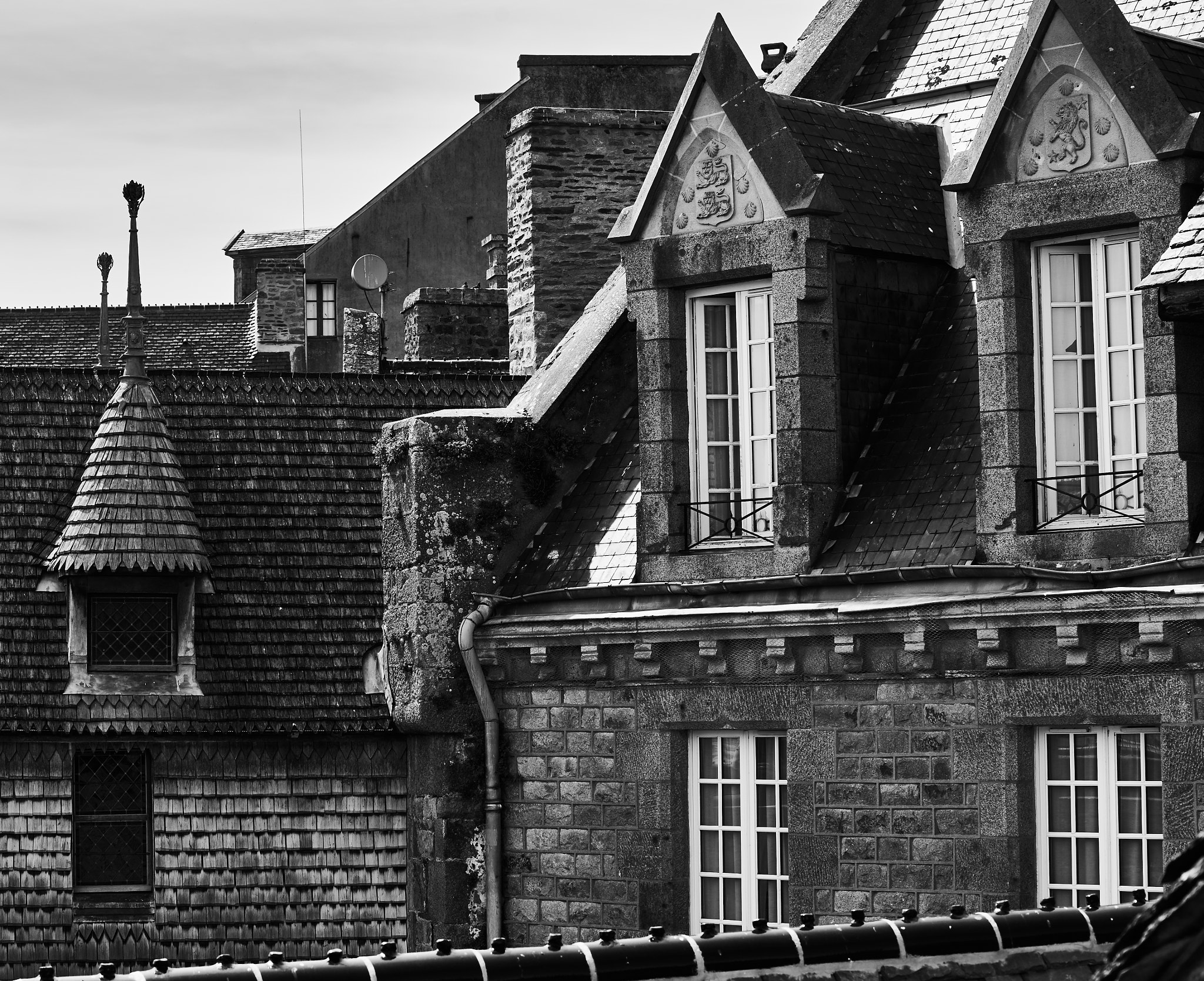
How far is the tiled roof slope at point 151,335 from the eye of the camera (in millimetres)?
43281

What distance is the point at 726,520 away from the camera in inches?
529

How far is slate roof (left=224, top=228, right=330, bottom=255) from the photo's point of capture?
54531 mm

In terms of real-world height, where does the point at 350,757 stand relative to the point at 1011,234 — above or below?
below

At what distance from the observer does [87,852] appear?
59.1 feet

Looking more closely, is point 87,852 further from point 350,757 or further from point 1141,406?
point 1141,406

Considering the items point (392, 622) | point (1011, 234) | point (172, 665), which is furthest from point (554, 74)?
point (1011, 234)

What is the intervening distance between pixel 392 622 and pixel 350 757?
11.9 ft

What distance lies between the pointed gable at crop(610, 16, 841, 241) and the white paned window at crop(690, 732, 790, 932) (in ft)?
10.1

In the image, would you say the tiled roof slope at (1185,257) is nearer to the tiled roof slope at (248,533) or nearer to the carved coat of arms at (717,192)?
the carved coat of arms at (717,192)

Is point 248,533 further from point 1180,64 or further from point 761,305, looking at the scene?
point 1180,64

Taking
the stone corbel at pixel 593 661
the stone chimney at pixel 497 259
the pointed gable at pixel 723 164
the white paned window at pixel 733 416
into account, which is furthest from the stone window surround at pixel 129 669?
the stone chimney at pixel 497 259

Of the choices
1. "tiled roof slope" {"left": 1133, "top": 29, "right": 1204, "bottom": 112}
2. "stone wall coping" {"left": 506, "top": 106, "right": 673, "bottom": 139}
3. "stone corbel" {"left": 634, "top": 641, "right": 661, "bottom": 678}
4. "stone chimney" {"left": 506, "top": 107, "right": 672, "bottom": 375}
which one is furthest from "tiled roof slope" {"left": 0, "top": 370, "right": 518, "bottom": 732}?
"tiled roof slope" {"left": 1133, "top": 29, "right": 1204, "bottom": 112}

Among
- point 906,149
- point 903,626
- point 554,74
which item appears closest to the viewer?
point 903,626

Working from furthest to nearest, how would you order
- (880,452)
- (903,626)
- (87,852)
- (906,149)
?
(87,852), (906,149), (880,452), (903,626)
